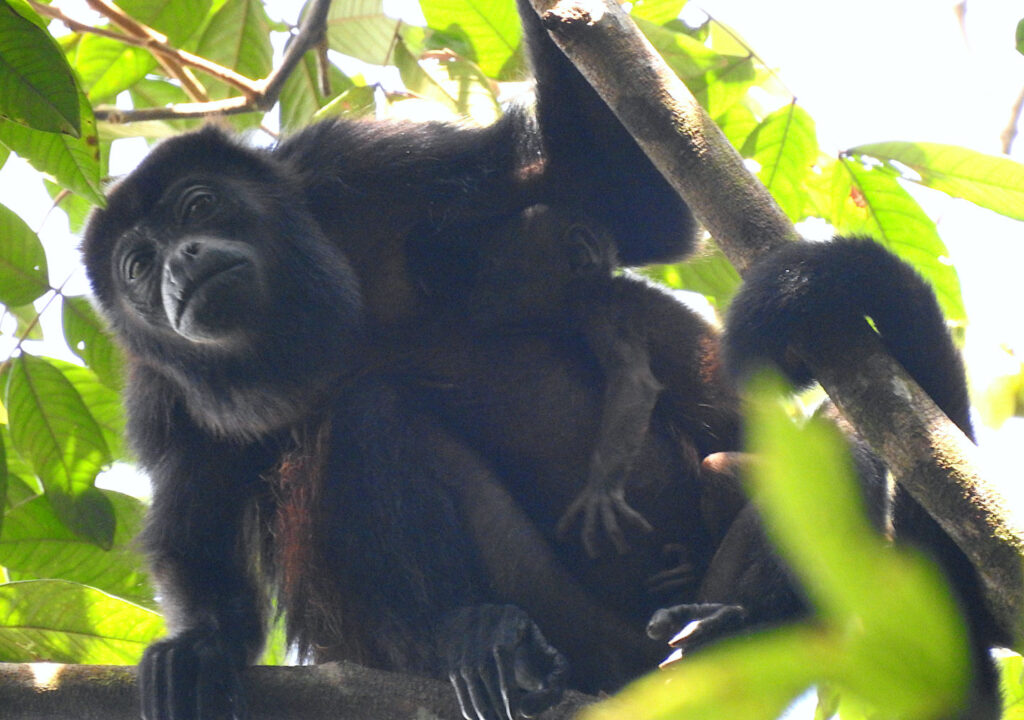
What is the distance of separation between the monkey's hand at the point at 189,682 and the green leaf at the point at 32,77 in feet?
3.87

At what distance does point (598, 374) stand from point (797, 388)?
2.59ft

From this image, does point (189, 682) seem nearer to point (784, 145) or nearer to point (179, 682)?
point (179, 682)

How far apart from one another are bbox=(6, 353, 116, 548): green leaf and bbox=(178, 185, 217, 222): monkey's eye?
0.54m

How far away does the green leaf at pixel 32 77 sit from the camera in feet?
6.56

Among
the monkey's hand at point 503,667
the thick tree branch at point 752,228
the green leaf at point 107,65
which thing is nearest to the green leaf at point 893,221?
the thick tree branch at point 752,228

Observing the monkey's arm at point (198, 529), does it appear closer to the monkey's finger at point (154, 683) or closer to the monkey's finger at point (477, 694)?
the monkey's finger at point (154, 683)

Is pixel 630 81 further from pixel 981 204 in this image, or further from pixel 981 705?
pixel 981 705

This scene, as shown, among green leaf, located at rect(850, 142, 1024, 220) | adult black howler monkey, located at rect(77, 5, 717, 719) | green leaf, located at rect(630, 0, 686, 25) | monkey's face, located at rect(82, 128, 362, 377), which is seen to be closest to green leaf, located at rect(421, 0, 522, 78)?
adult black howler monkey, located at rect(77, 5, 717, 719)

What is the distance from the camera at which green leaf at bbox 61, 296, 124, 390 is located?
307 centimetres

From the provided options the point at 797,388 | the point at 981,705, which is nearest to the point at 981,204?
the point at 797,388

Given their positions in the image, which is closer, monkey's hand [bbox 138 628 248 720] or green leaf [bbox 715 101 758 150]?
monkey's hand [bbox 138 628 248 720]

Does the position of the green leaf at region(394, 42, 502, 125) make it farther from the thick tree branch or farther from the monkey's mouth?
the thick tree branch

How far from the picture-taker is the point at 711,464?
255cm

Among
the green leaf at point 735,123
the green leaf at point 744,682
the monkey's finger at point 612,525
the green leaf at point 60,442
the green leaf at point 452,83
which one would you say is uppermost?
the green leaf at point 452,83
